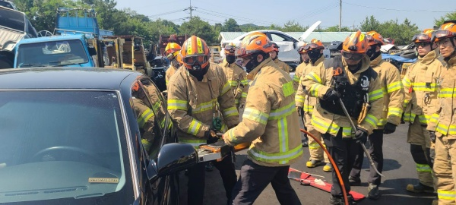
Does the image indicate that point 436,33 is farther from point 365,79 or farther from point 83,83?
point 83,83

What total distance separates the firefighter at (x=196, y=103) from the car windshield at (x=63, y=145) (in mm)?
1343

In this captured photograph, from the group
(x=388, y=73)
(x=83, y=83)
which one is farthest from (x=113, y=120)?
(x=388, y=73)

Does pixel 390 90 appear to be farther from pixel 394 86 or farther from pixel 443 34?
pixel 443 34

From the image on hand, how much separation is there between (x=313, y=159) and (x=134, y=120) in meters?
4.23

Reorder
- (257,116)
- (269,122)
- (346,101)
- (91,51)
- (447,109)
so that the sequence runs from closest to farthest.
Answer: (257,116)
(269,122)
(447,109)
(346,101)
(91,51)

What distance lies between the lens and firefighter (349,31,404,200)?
178 inches

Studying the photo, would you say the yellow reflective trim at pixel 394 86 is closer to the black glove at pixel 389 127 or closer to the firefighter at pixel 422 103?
the firefighter at pixel 422 103

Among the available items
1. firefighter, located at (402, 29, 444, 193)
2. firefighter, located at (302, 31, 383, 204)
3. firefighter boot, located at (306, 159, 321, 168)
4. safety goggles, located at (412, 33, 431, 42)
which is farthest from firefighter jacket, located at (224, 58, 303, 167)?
firefighter boot, located at (306, 159, 321, 168)

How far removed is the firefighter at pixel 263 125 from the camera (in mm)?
3041

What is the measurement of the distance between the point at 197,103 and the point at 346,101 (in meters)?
1.60

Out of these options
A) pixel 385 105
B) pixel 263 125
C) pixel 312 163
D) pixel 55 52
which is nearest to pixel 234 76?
pixel 312 163

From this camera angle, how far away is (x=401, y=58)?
15312 millimetres

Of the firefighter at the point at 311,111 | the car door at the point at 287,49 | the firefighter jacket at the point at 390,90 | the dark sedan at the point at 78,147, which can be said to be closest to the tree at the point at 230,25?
the car door at the point at 287,49

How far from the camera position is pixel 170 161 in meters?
2.30
